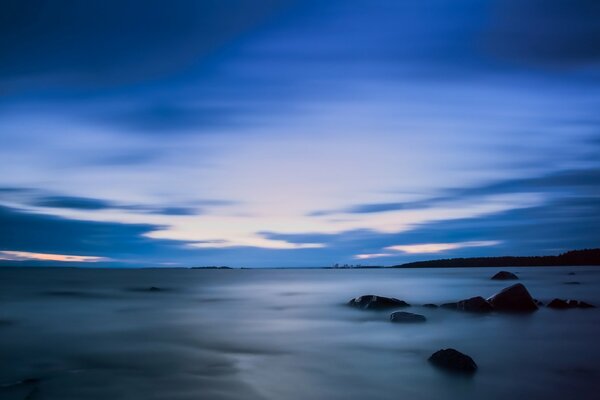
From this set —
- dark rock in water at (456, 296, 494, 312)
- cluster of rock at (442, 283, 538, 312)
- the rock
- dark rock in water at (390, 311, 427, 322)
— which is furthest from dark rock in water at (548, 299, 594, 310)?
dark rock in water at (390, 311, 427, 322)

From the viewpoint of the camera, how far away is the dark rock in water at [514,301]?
26141 millimetres

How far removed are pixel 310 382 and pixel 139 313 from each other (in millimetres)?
21674

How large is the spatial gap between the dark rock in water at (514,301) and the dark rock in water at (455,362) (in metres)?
14.4

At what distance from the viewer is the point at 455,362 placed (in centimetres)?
1284

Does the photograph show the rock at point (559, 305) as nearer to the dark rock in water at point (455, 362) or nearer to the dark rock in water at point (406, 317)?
the dark rock in water at point (406, 317)

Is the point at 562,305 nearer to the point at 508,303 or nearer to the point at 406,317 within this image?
the point at 508,303

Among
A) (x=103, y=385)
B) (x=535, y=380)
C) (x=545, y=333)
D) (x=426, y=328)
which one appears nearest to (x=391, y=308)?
(x=426, y=328)

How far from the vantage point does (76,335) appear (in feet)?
70.6

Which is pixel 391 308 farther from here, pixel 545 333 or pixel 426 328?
pixel 545 333

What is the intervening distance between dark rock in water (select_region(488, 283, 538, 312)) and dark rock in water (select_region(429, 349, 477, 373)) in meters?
14.4

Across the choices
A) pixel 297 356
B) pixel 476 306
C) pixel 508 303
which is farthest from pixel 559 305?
pixel 297 356

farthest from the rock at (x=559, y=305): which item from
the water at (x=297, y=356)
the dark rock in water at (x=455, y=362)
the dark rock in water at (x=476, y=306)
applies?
the dark rock in water at (x=455, y=362)

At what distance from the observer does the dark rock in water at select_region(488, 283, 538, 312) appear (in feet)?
85.8

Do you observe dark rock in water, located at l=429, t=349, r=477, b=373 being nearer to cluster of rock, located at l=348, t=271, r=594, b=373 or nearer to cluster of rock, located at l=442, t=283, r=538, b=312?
cluster of rock, located at l=348, t=271, r=594, b=373
